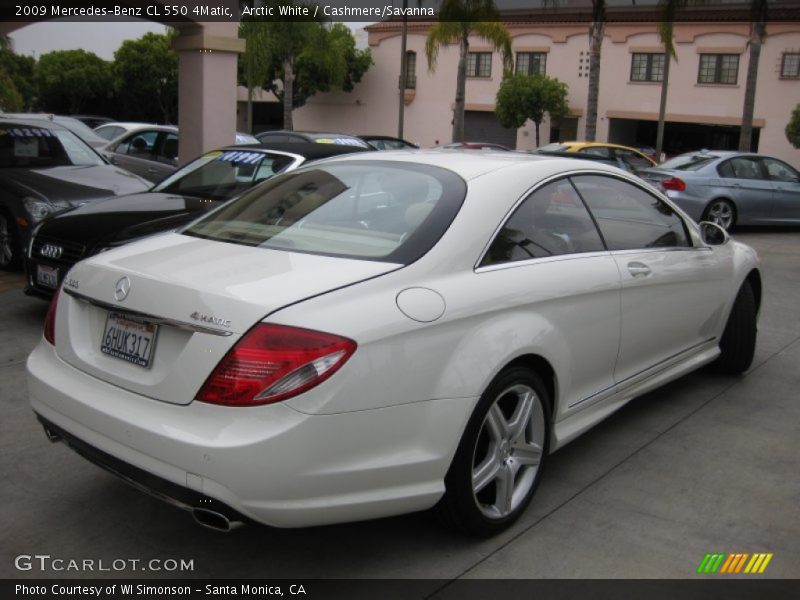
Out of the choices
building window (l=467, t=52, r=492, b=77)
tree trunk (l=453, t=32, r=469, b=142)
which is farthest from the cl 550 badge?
building window (l=467, t=52, r=492, b=77)

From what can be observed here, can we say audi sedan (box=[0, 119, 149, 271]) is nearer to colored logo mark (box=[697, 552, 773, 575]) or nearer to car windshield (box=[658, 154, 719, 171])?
colored logo mark (box=[697, 552, 773, 575])

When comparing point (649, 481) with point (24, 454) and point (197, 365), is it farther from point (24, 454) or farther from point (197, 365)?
point (24, 454)

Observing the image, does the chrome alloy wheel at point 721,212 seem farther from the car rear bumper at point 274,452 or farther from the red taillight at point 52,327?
the red taillight at point 52,327

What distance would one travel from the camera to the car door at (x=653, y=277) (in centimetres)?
425

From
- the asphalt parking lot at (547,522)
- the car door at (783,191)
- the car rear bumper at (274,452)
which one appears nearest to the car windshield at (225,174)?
the asphalt parking lot at (547,522)

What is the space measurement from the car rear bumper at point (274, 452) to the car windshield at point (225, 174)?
4.48 metres

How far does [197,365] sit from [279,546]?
0.96 meters

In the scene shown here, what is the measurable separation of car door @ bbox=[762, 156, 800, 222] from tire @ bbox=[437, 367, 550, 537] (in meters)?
12.1

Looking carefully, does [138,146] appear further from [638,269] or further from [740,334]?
[638,269]

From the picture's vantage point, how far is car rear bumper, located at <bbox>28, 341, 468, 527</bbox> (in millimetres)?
2701

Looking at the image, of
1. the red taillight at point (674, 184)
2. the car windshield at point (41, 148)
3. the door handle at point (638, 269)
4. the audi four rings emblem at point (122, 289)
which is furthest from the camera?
the red taillight at point (674, 184)

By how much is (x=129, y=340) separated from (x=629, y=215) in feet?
9.09

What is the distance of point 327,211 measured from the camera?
3.72 meters

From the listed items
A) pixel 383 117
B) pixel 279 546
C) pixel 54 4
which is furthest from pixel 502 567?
pixel 383 117
